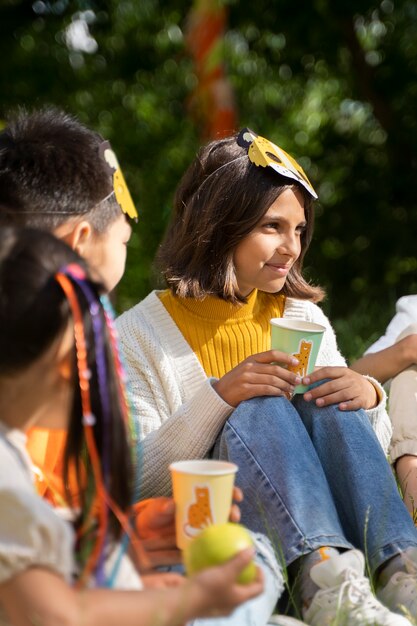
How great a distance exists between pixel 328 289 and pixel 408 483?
20.5ft

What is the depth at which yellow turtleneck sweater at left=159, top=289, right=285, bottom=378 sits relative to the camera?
3023mm

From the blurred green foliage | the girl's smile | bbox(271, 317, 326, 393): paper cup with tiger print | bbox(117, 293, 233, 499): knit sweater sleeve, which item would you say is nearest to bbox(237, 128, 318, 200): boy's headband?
the girl's smile

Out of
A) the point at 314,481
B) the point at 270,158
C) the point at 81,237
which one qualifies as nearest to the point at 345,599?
the point at 314,481

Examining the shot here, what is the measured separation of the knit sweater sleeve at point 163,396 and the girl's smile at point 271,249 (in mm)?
296

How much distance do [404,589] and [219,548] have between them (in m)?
0.85

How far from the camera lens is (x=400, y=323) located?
362cm

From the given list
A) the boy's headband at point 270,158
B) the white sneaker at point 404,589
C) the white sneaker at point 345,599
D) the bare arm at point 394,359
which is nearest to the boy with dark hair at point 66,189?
the boy's headband at point 270,158

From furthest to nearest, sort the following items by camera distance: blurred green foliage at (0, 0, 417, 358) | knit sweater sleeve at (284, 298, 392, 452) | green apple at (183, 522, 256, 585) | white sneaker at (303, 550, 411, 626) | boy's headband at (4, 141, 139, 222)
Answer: blurred green foliage at (0, 0, 417, 358)
knit sweater sleeve at (284, 298, 392, 452)
boy's headband at (4, 141, 139, 222)
white sneaker at (303, 550, 411, 626)
green apple at (183, 522, 256, 585)

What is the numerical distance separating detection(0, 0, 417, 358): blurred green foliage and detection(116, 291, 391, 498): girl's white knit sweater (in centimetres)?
549

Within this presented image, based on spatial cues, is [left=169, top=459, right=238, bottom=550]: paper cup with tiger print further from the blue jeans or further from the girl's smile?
the girl's smile

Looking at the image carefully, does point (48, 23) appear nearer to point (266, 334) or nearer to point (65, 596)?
point (266, 334)

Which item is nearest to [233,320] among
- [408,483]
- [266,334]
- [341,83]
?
[266,334]

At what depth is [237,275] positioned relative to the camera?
3068mm

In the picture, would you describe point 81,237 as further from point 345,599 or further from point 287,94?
point 287,94
